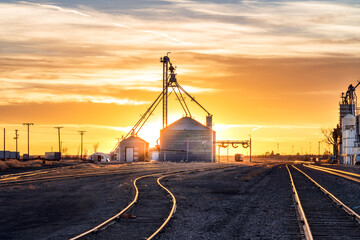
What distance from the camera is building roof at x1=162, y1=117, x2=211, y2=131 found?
104 meters

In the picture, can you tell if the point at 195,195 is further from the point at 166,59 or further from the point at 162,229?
the point at 166,59

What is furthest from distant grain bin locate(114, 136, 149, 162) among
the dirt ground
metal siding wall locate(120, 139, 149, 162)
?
the dirt ground

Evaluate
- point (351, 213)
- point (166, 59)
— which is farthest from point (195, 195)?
point (166, 59)

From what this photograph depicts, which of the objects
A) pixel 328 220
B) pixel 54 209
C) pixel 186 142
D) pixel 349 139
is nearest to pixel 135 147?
pixel 186 142

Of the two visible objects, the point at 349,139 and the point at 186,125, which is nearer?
the point at 349,139

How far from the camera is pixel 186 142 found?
10319 cm

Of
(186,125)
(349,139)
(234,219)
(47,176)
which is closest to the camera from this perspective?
(234,219)

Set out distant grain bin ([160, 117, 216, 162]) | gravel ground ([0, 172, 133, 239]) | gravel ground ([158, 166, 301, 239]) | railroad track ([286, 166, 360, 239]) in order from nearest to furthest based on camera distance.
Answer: railroad track ([286, 166, 360, 239]), gravel ground ([158, 166, 301, 239]), gravel ground ([0, 172, 133, 239]), distant grain bin ([160, 117, 216, 162])

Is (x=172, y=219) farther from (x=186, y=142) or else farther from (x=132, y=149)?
(x=186, y=142)

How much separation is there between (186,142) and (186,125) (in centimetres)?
370

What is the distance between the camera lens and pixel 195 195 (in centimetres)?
2708

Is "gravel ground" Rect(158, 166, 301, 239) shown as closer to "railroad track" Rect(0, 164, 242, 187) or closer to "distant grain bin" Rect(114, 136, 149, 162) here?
"railroad track" Rect(0, 164, 242, 187)

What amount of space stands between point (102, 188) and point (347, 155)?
85.3 m

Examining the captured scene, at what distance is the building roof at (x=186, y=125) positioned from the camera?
104375mm
